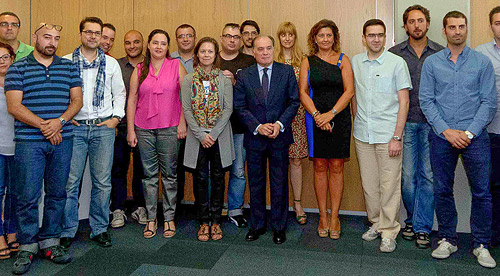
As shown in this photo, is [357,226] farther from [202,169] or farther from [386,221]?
[202,169]

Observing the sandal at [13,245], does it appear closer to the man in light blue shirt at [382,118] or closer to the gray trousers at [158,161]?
the gray trousers at [158,161]

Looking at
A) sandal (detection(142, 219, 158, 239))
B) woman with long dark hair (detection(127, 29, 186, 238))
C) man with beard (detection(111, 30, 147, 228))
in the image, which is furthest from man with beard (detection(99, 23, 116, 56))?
sandal (detection(142, 219, 158, 239))

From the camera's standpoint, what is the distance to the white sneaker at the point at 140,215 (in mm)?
3647

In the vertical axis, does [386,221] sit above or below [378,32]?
below

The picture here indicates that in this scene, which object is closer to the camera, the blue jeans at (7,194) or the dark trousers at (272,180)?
the blue jeans at (7,194)

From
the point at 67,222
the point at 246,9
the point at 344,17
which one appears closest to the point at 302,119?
the point at 344,17

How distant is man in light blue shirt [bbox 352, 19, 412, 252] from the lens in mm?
3014

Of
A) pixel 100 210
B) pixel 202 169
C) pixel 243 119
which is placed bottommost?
pixel 100 210

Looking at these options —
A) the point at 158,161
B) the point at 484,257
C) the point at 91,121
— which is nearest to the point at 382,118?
the point at 484,257

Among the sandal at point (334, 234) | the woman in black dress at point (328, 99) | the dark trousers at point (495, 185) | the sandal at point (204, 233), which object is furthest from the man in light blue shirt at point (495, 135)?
the sandal at point (204, 233)

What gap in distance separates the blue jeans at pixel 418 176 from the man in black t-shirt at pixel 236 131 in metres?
1.42

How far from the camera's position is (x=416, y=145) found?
322cm

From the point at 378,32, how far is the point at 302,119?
100 centimetres

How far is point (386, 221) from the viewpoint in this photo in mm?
3119
